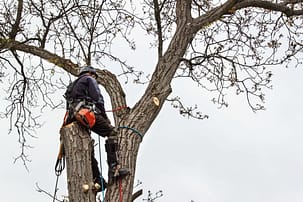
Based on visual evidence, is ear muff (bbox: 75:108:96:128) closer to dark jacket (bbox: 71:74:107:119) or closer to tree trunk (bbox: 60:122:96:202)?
tree trunk (bbox: 60:122:96:202)

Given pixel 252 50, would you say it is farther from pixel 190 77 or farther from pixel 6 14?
pixel 6 14

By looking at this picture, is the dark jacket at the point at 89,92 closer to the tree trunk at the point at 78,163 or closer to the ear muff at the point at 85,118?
the ear muff at the point at 85,118

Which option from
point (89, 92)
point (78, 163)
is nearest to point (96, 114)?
point (89, 92)

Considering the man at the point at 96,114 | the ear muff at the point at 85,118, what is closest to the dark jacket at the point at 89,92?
the man at the point at 96,114

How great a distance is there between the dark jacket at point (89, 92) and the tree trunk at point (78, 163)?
456mm

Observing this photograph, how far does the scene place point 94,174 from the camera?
562 centimetres

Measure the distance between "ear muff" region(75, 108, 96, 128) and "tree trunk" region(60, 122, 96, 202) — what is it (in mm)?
78

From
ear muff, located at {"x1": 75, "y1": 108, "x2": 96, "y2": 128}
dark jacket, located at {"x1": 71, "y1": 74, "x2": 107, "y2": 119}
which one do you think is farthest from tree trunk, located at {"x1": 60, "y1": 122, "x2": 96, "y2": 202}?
dark jacket, located at {"x1": 71, "y1": 74, "x2": 107, "y2": 119}

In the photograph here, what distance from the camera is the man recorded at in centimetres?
550

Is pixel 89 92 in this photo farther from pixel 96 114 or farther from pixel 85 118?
pixel 85 118

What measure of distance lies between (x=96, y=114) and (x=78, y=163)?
2.27 ft

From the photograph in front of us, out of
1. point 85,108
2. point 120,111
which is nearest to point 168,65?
point 120,111

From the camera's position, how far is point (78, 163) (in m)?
5.04

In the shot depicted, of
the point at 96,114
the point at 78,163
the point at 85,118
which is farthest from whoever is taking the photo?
the point at 96,114
